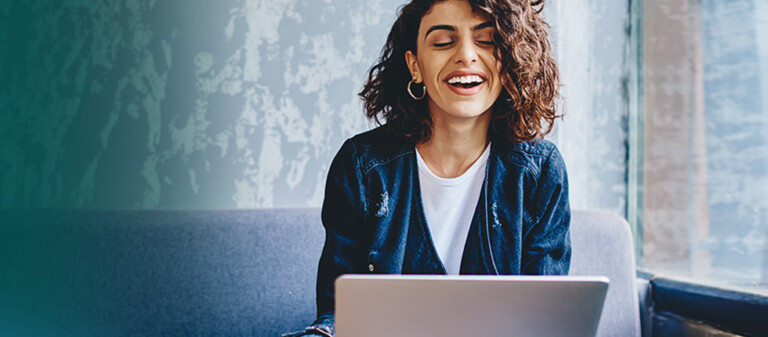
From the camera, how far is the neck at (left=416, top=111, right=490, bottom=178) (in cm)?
132

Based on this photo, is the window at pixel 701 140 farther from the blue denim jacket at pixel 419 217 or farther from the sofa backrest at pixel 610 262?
the blue denim jacket at pixel 419 217

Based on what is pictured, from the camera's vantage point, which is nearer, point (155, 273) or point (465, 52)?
point (465, 52)

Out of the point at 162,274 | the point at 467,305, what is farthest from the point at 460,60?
the point at 162,274

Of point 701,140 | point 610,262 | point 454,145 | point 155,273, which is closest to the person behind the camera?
point 454,145

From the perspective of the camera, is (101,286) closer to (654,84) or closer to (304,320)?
(304,320)

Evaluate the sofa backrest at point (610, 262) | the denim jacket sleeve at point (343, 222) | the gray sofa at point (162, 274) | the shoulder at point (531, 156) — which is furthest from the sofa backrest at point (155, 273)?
the sofa backrest at point (610, 262)

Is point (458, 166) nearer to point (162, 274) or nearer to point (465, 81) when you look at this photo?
point (465, 81)

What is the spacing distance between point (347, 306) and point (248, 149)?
1064 mm

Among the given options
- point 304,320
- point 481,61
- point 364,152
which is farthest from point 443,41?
point 304,320

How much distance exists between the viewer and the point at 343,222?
1.30 m

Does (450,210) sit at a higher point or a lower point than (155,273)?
higher

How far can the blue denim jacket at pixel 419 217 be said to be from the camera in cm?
126

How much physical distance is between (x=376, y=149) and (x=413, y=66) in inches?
8.1

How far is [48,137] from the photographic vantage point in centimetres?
164
